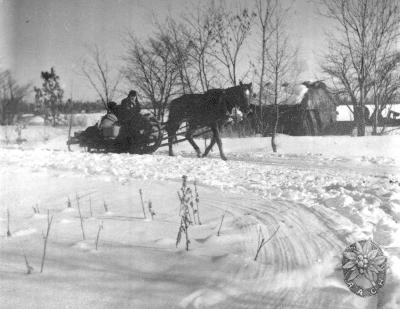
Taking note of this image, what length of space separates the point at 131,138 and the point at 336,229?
7960mm

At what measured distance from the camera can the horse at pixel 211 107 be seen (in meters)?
10.1

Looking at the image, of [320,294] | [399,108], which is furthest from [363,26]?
[320,294]

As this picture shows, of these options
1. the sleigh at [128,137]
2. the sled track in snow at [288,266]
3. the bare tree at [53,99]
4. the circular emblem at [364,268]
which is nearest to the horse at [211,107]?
the sleigh at [128,137]

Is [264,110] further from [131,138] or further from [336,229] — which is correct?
[336,229]

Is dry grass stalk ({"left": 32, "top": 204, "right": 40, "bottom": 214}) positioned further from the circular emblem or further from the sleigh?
the sleigh

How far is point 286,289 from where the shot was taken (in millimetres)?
2322

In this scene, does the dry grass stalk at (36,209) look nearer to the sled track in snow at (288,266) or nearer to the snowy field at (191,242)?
the snowy field at (191,242)

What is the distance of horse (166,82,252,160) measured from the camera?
10.1m

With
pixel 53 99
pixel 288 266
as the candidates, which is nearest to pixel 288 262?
pixel 288 266

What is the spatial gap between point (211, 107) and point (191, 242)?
300 inches

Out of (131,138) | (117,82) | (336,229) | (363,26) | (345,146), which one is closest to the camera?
(336,229)

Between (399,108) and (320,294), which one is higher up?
(399,108)

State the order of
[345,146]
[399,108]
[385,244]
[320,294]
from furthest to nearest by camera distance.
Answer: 1. [399,108]
2. [345,146]
3. [385,244]
4. [320,294]

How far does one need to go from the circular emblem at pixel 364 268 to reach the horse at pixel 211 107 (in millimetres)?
7607
